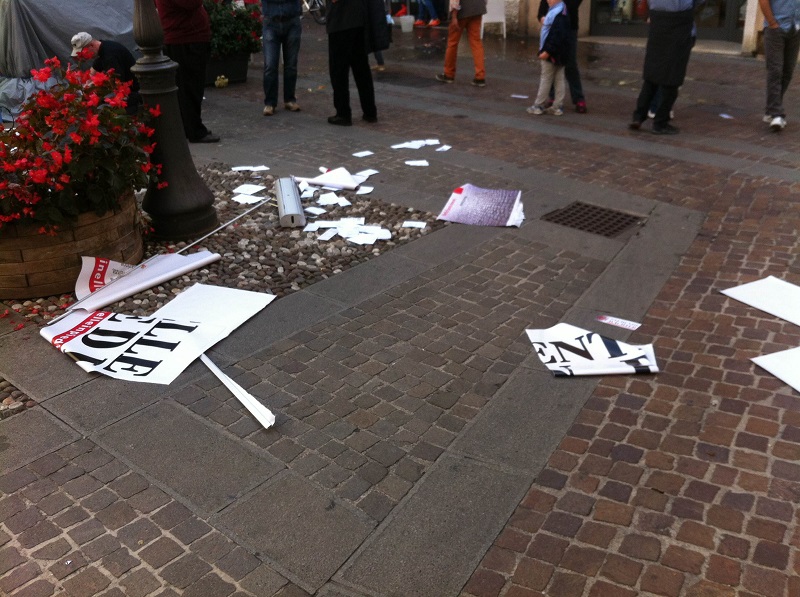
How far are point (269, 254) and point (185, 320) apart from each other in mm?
1112

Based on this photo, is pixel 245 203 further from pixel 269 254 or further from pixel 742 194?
pixel 742 194

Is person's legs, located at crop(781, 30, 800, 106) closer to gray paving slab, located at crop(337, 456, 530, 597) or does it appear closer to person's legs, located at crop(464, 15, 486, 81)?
person's legs, located at crop(464, 15, 486, 81)

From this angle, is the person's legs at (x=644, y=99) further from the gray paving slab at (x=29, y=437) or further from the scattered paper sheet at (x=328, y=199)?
the gray paving slab at (x=29, y=437)

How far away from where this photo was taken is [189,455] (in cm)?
330

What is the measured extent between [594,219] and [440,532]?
12.2 feet

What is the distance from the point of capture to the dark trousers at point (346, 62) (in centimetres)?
849

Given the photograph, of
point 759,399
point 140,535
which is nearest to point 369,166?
point 759,399

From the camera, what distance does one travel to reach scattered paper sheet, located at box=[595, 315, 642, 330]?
436 centimetres

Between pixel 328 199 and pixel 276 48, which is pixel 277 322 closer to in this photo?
pixel 328 199

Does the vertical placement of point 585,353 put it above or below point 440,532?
above

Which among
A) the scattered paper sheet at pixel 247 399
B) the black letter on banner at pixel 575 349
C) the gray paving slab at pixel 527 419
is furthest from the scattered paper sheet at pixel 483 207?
the scattered paper sheet at pixel 247 399

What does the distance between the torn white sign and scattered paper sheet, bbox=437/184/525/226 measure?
1.74 meters

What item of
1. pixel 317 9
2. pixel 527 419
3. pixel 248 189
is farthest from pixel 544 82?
pixel 317 9

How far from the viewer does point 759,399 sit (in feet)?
12.0
